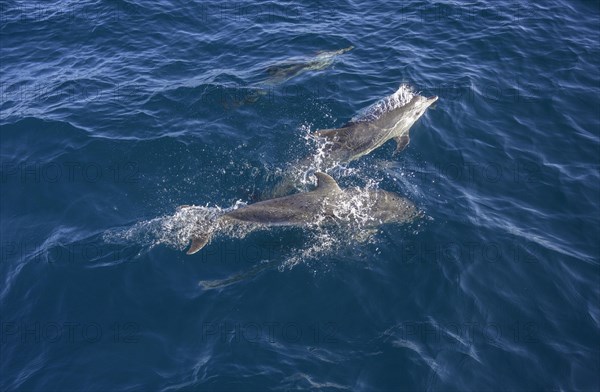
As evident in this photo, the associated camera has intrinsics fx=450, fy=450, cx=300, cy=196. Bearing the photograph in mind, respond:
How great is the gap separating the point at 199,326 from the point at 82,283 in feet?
13.0

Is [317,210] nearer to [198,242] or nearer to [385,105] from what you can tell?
[198,242]

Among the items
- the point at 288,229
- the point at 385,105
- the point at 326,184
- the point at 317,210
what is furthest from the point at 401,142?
the point at 288,229

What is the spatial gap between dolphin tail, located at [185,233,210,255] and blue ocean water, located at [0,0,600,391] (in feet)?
1.50

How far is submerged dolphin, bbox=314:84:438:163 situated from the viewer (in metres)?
16.7

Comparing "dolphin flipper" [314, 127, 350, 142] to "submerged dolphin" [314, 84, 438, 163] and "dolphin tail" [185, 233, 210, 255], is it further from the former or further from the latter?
"dolphin tail" [185, 233, 210, 255]

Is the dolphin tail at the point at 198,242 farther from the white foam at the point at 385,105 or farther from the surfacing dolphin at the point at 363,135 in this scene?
the white foam at the point at 385,105

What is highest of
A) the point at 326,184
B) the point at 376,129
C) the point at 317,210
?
the point at 376,129

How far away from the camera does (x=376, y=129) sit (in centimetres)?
1722

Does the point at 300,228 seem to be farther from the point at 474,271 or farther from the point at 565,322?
the point at 565,322

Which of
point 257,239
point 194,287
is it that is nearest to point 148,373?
point 194,287

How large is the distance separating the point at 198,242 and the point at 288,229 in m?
2.86

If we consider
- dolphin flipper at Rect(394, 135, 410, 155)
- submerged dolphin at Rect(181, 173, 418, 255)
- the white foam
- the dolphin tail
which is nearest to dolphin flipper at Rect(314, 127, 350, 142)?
the white foam

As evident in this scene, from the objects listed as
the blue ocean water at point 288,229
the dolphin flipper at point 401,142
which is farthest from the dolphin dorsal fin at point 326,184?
the dolphin flipper at point 401,142

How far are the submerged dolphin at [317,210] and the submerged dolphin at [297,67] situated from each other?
7.66 m
